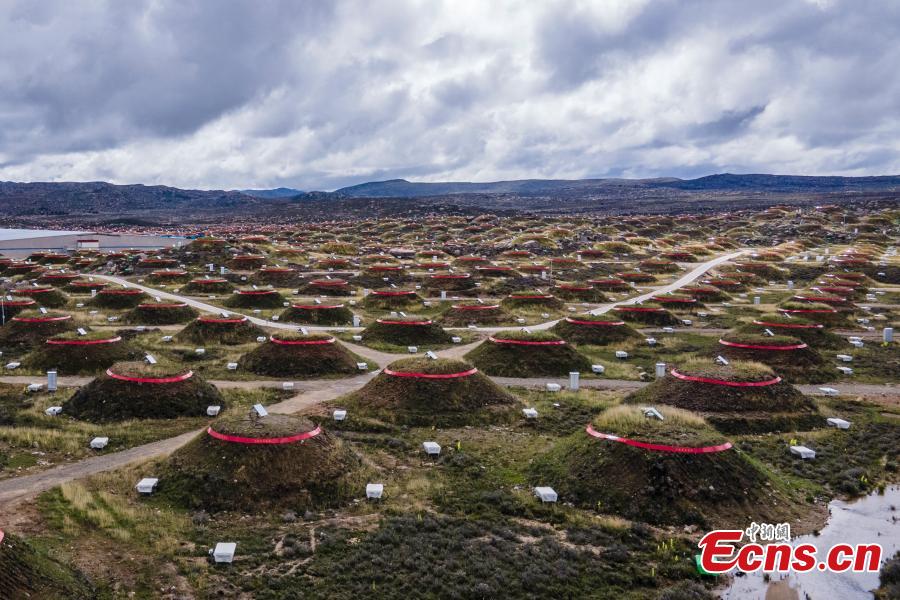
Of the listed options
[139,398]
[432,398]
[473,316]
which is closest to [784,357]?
[432,398]

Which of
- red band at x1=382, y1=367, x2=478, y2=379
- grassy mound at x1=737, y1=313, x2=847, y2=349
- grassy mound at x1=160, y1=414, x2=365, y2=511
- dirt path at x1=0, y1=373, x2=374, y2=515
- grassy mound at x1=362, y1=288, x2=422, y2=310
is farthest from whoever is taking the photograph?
grassy mound at x1=362, y1=288, x2=422, y2=310

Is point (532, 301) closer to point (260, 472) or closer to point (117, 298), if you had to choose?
point (117, 298)

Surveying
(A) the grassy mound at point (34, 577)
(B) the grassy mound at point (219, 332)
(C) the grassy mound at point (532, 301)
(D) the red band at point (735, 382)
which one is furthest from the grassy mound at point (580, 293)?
(A) the grassy mound at point (34, 577)

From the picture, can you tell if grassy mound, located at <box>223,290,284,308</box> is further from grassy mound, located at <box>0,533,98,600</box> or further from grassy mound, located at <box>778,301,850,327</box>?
grassy mound, located at <box>0,533,98,600</box>

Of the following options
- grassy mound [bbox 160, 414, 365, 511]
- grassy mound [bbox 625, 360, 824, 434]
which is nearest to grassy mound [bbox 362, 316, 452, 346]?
grassy mound [bbox 625, 360, 824, 434]

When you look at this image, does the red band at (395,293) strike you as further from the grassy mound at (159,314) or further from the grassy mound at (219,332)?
the grassy mound at (219,332)
